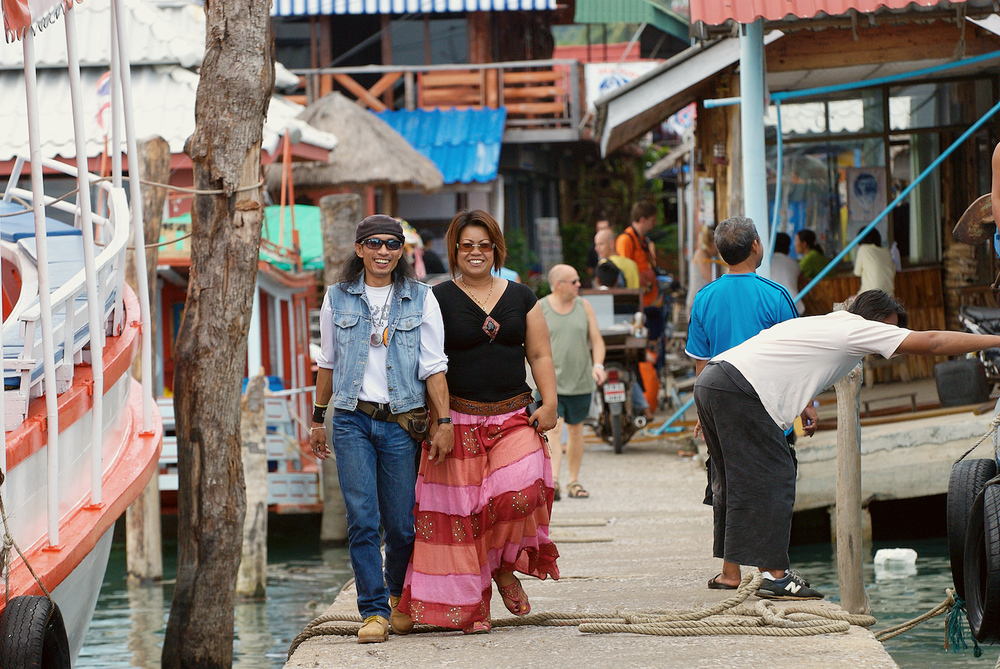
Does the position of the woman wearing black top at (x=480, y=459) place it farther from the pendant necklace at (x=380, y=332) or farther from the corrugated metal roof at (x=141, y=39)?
the corrugated metal roof at (x=141, y=39)

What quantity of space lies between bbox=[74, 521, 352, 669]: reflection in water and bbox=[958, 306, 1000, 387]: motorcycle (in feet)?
16.8

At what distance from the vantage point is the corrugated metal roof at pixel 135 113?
12617mm

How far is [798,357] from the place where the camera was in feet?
17.0

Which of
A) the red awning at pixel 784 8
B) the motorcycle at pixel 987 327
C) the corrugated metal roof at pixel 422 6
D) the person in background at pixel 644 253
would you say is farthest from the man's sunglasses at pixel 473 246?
the corrugated metal roof at pixel 422 6

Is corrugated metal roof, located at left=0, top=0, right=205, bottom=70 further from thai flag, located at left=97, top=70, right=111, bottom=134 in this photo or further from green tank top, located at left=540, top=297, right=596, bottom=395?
green tank top, located at left=540, top=297, right=596, bottom=395

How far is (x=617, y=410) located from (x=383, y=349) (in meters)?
6.79

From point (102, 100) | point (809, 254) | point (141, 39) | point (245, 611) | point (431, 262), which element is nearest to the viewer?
point (245, 611)

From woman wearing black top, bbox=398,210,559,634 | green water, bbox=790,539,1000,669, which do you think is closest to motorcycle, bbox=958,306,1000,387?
green water, bbox=790,539,1000,669

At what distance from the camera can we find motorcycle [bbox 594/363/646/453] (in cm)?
1155

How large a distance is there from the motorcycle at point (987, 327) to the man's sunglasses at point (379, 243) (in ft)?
15.7

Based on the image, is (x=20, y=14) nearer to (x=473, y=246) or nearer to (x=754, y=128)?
(x=473, y=246)

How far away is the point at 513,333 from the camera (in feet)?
17.0

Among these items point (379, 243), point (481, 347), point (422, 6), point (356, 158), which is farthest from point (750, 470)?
point (422, 6)

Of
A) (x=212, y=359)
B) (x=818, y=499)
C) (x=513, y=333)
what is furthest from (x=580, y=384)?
(x=513, y=333)
